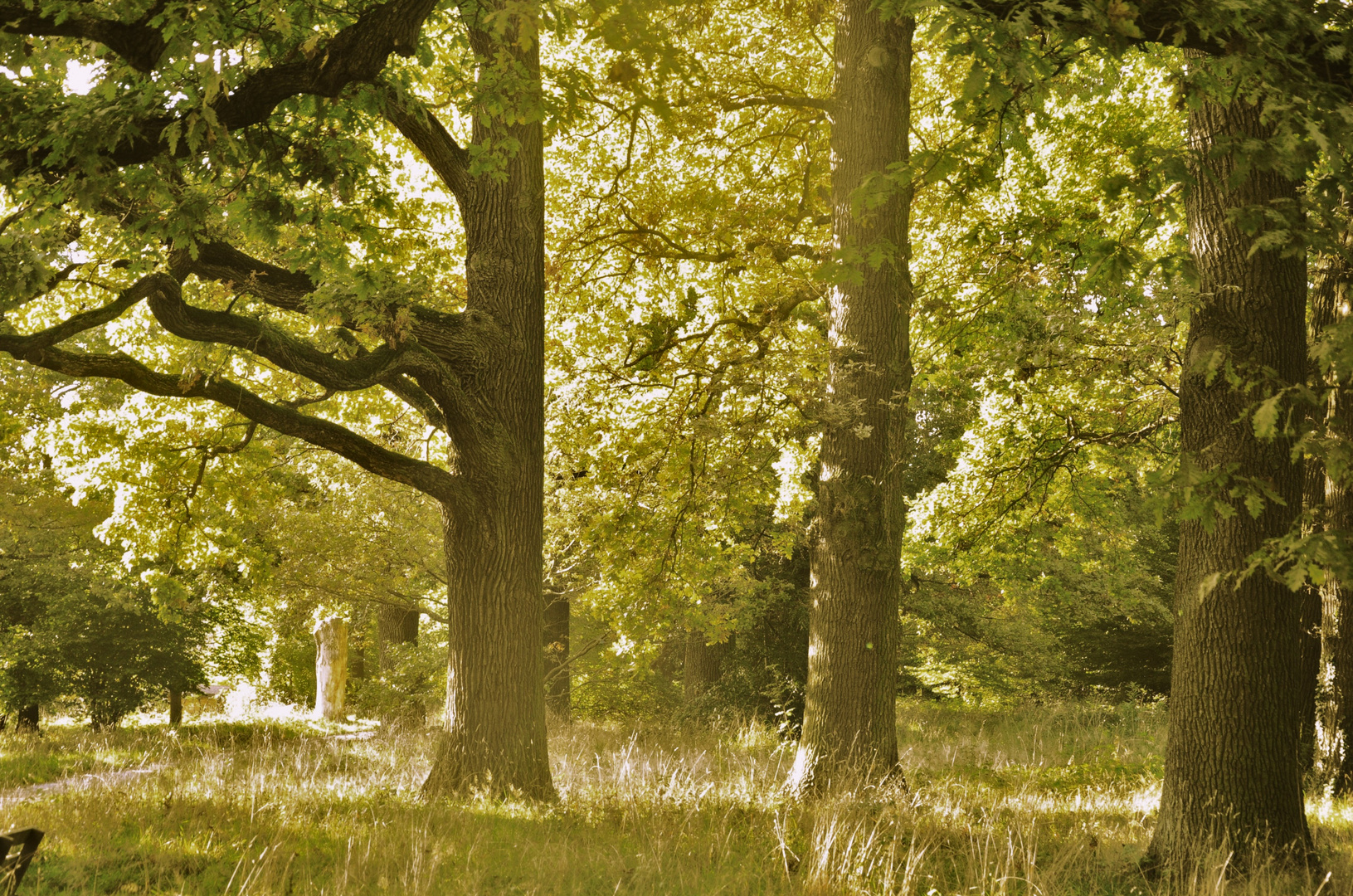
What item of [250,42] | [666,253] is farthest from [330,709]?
[250,42]

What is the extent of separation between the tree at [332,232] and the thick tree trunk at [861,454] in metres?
2.70

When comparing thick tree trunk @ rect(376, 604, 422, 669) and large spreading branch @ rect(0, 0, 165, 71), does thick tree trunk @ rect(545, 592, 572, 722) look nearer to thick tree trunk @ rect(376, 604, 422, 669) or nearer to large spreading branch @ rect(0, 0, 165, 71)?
thick tree trunk @ rect(376, 604, 422, 669)

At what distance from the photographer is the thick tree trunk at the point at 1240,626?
5.81 meters

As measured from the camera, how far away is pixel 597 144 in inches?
500

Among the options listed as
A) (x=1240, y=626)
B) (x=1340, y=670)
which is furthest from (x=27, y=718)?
(x=1340, y=670)

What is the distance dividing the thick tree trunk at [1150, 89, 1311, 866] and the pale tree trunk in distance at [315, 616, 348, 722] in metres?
19.0

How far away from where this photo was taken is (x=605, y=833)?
6574 millimetres

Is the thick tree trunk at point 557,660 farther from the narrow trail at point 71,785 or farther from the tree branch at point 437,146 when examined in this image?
the tree branch at point 437,146

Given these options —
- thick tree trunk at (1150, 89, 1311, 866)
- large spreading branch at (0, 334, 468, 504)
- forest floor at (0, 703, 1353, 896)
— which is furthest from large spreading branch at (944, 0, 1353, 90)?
large spreading branch at (0, 334, 468, 504)

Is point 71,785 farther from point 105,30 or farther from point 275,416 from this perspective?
point 105,30

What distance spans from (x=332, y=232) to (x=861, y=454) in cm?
545

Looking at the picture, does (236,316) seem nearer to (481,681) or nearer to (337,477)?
(481,681)

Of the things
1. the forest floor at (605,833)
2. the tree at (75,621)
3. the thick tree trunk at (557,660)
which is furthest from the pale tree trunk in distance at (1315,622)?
the tree at (75,621)

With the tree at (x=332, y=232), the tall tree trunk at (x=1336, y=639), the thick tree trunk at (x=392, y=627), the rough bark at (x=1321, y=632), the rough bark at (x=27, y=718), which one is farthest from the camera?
the thick tree trunk at (x=392, y=627)
